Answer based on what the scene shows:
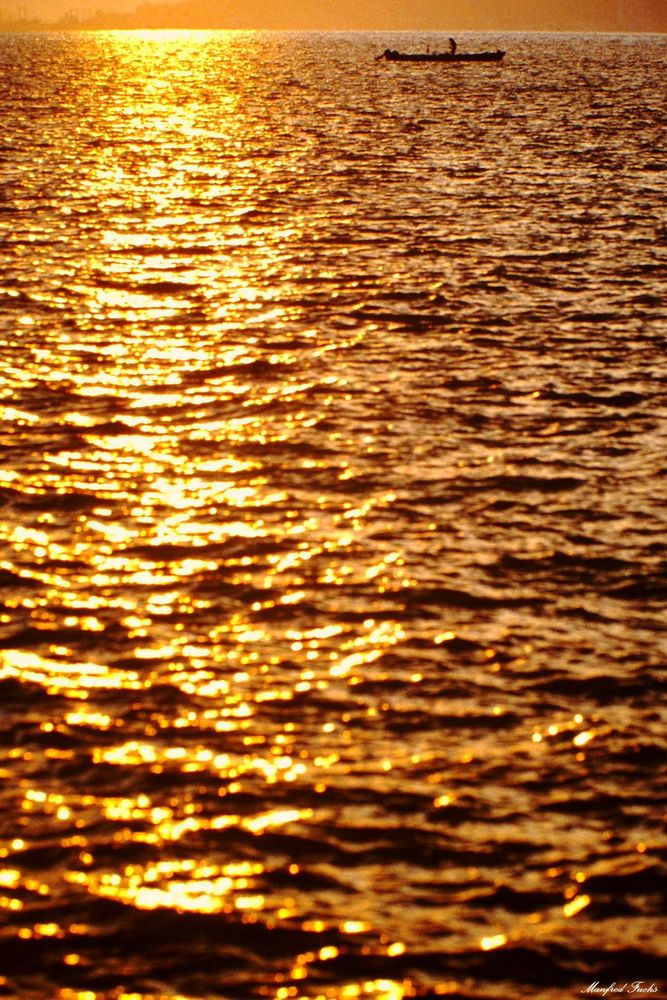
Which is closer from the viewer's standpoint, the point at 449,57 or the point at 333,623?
the point at 333,623

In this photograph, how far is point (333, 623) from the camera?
12.9m

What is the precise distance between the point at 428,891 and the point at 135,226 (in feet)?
95.7

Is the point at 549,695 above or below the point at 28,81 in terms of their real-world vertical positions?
below

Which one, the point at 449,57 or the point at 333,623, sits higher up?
the point at 449,57

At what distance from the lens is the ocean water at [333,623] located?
8.80 meters

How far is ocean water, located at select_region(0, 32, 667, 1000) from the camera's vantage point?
880cm

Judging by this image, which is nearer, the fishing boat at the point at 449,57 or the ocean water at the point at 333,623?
the ocean water at the point at 333,623

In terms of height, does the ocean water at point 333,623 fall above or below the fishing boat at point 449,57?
below

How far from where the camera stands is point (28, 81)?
10375cm

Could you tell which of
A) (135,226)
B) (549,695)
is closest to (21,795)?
(549,695)

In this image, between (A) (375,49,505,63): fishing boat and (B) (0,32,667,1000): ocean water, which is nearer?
(B) (0,32,667,1000): ocean water

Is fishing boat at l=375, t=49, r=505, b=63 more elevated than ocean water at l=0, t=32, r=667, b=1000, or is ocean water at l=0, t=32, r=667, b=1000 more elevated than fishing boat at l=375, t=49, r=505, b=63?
fishing boat at l=375, t=49, r=505, b=63

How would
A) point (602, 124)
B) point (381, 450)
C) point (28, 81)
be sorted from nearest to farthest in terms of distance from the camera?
point (381, 450) → point (602, 124) → point (28, 81)

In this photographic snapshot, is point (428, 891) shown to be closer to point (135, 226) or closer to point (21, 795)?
point (21, 795)
